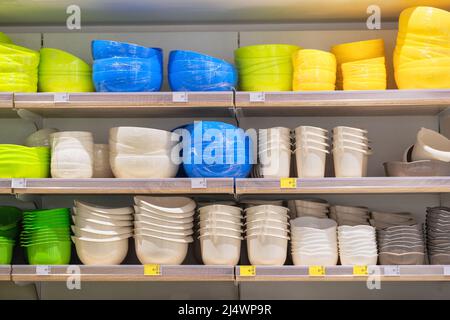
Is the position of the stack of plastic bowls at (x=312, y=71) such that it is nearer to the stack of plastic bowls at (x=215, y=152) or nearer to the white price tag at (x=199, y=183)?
the stack of plastic bowls at (x=215, y=152)

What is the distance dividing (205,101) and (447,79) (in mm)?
1108

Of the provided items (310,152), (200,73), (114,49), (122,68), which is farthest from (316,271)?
(114,49)

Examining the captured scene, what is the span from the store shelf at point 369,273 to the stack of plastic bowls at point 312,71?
830 mm

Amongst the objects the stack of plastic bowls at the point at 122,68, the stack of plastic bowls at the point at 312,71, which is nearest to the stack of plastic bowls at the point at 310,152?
the stack of plastic bowls at the point at 312,71

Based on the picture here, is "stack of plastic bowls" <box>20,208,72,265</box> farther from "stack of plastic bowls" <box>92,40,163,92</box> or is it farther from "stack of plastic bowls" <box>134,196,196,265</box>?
"stack of plastic bowls" <box>92,40,163,92</box>

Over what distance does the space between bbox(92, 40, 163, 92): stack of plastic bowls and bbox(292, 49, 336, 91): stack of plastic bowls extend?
675 mm

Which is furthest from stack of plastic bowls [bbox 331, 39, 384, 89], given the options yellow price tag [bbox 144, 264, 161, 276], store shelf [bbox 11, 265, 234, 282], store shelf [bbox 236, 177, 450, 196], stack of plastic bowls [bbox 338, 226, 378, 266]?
yellow price tag [bbox 144, 264, 161, 276]

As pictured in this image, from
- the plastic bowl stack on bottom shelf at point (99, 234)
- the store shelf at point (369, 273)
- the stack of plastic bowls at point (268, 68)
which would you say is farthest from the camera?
the stack of plastic bowls at point (268, 68)

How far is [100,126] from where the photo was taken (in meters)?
3.26

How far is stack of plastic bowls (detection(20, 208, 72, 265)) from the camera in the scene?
108 inches

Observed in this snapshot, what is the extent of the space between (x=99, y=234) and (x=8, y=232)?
0.46 m

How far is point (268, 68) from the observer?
2.85 m

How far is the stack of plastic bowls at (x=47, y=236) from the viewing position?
2740mm

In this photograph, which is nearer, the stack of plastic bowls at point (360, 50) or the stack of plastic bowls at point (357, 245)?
the stack of plastic bowls at point (357, 245)
